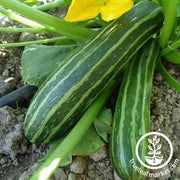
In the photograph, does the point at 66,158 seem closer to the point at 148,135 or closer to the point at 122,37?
the point at 148,135

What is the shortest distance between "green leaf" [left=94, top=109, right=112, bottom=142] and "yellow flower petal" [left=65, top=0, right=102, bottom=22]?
1.61ft

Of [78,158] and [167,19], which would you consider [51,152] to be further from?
[167,19]

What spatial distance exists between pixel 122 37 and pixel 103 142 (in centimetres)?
53

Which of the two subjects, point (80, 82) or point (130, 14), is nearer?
point (80, 82)

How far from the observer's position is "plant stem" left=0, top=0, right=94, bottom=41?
1.82 metres

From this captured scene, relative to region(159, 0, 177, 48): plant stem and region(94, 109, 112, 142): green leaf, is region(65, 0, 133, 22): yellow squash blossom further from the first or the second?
region(94, 109, 112, 142): green leaf

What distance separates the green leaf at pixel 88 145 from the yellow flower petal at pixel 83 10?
1.92 ft

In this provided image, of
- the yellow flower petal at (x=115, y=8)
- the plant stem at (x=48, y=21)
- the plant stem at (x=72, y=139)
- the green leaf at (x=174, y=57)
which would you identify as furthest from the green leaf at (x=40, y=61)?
the green leaf at (x=174, y=57)

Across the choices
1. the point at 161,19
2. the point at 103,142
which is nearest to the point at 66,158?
the point at 103,142

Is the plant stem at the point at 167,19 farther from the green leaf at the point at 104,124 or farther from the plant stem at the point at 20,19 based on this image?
the plant stem at the point at 20,19

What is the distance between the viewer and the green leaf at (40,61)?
202 centimetres

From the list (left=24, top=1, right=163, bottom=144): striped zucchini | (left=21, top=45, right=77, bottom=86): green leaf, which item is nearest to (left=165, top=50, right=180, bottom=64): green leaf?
(left=24, top=1, right=163, bottom=144): striped zucchini

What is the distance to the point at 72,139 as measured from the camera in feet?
5.57

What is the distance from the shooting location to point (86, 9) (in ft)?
5.90
